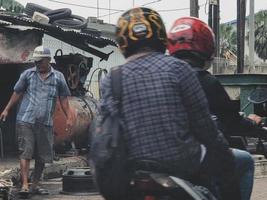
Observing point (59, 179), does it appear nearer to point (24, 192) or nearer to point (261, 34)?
Result: point (24, 192)

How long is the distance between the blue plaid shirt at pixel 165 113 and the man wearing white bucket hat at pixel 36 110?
4.61 meters

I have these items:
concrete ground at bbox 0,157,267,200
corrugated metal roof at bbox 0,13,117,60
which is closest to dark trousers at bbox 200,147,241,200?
concrete ground at bbox 0,157,267,200

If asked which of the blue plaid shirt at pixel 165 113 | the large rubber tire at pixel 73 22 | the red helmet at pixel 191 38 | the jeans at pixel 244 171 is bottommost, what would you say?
the jeans at pixel 244 171

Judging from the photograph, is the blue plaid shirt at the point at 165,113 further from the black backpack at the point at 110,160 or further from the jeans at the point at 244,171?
the jeans at the point at 244,171

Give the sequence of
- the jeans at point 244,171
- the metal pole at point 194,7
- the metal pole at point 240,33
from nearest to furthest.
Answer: the jeans at point 244,171, the metal pole at point 194,7, the metal pole at point 240,33

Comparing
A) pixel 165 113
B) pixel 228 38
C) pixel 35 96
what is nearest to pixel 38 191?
pixel 35 96

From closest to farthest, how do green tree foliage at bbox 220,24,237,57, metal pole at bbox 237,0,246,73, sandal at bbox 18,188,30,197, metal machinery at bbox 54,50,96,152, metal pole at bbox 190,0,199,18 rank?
sandal at bbox 18,188,30,197 → metal machinery at bbox 54,50,96,152 → metal pole at bbox 190,0,199,18 → metal pole at bbox 237,0,246,73 → green tree foliage at bbox 220,24,237,57

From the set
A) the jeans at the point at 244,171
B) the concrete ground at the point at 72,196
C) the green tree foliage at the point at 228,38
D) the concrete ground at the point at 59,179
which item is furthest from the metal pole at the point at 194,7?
the green tree foliage at the point at 228,38

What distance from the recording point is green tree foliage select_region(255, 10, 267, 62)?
70.2m

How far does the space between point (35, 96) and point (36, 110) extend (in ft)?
0.58

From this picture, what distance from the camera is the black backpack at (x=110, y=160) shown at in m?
2.87

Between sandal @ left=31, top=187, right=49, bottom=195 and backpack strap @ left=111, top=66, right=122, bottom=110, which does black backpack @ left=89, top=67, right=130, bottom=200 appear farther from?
sandal @ left=31, top=187, right=49, bottom=195

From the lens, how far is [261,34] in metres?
69.9

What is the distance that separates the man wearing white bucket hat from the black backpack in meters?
4.65
